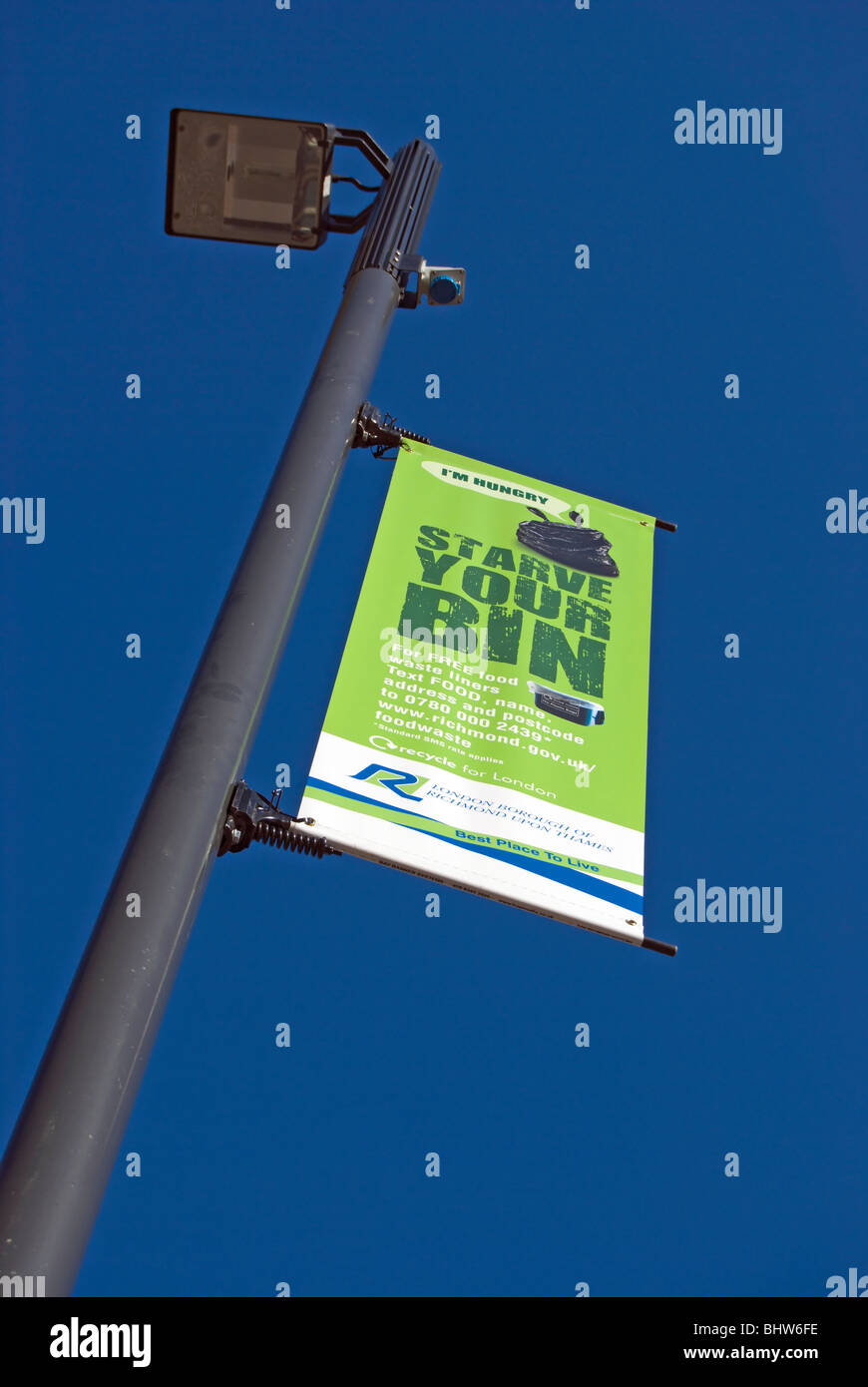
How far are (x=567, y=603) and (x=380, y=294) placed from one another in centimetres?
190

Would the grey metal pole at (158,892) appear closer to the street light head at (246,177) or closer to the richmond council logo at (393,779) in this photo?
the richmond council logo at (393,779)

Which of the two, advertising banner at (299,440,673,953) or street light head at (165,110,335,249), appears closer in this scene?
advertising banner at (299,440,673,953)

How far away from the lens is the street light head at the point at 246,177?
7219 mm

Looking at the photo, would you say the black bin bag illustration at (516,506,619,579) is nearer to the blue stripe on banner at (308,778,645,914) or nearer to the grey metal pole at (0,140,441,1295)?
the grey metal pole at (0,140,441,1295)

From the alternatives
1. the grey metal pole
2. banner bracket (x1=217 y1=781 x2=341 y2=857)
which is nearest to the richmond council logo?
banner bracket (x1=217 y1=781 x2=341 y2=857)

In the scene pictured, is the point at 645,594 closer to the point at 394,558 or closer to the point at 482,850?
the point at 394,558

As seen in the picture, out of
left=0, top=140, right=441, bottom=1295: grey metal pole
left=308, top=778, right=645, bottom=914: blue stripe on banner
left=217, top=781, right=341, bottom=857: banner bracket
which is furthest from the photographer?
left=308, top=778, right=645, bottom=914: blue stripe on banner

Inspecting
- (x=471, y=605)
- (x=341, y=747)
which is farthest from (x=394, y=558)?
(x=341, y=747)

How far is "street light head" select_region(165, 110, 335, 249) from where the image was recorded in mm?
7219

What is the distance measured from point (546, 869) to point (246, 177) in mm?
4105

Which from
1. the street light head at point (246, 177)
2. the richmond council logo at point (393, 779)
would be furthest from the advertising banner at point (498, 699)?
the street light head at point (246, 177)

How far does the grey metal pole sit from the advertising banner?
1.63 ft
